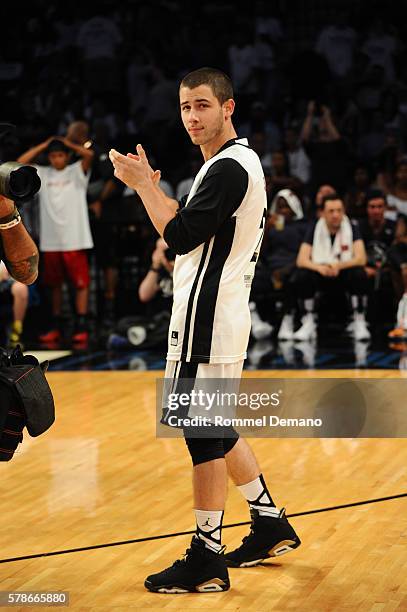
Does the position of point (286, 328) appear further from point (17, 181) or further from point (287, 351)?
point (17, 181)

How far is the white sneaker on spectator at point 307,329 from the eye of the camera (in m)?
10.9

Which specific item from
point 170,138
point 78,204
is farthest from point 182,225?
point 170,138

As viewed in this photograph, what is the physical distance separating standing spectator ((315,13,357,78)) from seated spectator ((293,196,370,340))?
368cm

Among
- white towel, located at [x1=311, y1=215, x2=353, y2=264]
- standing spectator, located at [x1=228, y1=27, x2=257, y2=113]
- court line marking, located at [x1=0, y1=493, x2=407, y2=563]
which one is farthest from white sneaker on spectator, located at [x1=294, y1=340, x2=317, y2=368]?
standing spectator, located at [x1=228, y1=27, x2=257, y2=113]

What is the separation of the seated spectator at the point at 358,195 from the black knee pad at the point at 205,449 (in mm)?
7986

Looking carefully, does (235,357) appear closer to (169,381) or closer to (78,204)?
(169,381)

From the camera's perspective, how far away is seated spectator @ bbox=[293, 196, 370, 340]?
10.9 metres

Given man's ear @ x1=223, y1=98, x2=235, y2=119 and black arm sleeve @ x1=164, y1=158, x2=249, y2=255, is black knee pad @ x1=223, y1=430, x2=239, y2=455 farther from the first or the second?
man's ear @ x1=223, y1=98, x2=235, y2=119

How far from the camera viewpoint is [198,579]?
4.32 meters

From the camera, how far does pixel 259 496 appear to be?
465 centimetres

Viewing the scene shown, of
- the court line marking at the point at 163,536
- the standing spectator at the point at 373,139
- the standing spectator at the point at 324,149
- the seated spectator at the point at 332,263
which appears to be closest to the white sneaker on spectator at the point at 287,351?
the seated spectator at the point at 332,263

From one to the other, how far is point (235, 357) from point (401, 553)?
1073mm

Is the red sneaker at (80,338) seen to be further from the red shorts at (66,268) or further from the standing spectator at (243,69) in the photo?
the standing spectator at (243,69)

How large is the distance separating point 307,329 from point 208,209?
6878mm
